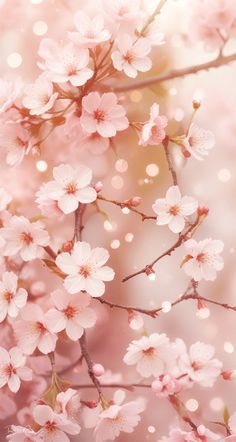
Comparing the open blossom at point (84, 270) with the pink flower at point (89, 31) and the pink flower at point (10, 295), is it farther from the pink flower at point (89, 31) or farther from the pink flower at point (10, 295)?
the pink flower at point (89, 31)

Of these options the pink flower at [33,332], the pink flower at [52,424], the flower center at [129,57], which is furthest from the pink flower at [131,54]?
the pink flower at [52,424]

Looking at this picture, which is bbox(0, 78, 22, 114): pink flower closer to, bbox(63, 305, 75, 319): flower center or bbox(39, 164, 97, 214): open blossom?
bbox(39, 164, 97, 214): open blossom

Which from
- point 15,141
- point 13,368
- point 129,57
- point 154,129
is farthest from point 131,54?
point 13,368

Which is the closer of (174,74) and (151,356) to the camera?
(151,356)

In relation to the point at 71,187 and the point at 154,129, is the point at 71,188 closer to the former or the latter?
the point at 71,187

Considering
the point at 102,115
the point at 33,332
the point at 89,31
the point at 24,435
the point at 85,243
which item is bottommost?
the point at 24,435

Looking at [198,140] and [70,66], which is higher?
[70,66]

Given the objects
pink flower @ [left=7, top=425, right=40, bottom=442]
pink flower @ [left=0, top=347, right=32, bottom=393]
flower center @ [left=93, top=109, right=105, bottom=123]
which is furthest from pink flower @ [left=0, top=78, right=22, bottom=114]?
pink flower @ [left=7, top=425, right=40, bottom=442]
